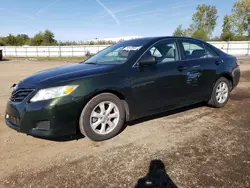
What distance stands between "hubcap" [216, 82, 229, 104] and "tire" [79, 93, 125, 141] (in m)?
2.47

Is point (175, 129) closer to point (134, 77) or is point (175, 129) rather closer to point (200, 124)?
point (200, 124)

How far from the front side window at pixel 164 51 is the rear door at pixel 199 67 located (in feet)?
0.68

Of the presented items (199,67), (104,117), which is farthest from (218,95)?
(104,117)

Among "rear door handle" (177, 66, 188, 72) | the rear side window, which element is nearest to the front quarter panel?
"rear door handle" (177, 66, 188, 72)

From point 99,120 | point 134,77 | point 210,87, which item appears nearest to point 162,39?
point 134,77

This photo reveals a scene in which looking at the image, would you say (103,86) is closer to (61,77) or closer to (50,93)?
(61,77)

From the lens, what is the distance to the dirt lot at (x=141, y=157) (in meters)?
2.26

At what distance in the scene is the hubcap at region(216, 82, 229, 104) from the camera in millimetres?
4672

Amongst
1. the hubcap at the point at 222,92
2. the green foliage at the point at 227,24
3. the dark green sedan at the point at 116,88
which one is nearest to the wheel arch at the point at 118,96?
the dark green sedan at the point at 116,88

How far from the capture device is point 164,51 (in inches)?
153

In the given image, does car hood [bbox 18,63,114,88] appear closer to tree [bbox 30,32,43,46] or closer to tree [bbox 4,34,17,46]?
tree [bbox 30,32,43,46]

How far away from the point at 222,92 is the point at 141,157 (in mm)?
2936

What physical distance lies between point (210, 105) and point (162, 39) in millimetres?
1968

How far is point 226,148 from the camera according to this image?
292 centimetres
